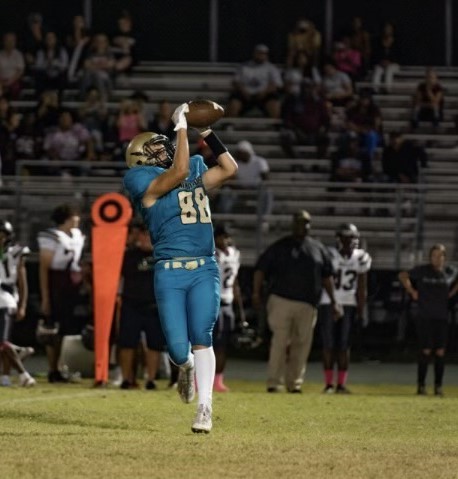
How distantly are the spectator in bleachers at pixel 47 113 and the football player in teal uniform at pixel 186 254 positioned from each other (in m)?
14.8

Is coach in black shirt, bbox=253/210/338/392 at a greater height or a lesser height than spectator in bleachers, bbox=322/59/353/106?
lesser

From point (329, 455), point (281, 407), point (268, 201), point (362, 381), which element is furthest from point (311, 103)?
point (329, 455)

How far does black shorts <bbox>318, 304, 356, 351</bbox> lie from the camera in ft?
59.9

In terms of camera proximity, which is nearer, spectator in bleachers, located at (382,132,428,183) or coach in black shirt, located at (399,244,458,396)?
coach in black shirt, located at (399,244,458,396)

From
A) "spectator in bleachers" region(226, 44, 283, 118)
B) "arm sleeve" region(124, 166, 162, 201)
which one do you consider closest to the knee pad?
"arm sleeve" region(124, 166, 162, 201)

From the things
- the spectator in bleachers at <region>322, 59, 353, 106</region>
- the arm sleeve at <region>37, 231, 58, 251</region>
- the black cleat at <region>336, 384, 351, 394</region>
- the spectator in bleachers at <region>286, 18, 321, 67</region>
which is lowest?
the black cleat at <region>336, 384, 351, 394</region>

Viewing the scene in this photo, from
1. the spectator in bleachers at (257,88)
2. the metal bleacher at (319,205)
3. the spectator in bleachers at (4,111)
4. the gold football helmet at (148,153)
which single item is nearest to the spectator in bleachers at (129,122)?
the metal bleacher at (319,205)

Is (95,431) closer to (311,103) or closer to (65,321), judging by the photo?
(65,321)

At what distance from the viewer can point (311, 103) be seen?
86.3 feet

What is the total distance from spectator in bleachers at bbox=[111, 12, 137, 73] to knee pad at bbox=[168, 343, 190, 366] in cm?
1721

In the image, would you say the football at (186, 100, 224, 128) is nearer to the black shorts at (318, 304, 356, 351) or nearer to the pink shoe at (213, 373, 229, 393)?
the pink shoe at (213, 373, 229, 393)

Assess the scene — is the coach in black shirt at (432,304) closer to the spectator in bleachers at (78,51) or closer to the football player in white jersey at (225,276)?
the football player in white jersey at (225,276)

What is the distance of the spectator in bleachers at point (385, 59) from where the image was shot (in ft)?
92.5

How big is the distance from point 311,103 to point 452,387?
319 inches
